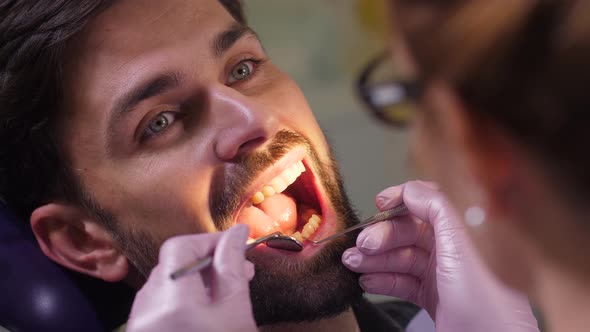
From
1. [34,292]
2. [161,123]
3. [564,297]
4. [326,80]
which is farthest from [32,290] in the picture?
[326,80]

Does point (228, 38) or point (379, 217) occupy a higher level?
point (228, 38)

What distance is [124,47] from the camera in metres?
1.51

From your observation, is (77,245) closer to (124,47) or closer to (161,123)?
(161,123)

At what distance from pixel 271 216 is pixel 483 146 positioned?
92 centimetres

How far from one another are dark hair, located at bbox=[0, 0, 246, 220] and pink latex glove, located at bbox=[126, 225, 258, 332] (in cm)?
45

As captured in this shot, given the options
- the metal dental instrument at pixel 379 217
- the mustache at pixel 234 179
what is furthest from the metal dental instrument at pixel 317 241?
the mustache at pixel 234 179

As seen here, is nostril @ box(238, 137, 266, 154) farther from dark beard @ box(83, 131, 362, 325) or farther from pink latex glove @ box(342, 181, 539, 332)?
pink latex glove @ box(342, 181, 539, 332)

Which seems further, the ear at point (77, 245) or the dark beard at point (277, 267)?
the ear at point (77, 245)

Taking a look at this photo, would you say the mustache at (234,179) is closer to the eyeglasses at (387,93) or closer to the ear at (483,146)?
the eyeglasses at (387,93)

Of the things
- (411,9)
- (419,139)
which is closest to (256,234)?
(419,139)

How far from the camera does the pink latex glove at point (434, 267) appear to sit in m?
1.43

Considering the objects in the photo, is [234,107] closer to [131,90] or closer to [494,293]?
[131,90]

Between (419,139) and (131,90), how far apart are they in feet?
2.75

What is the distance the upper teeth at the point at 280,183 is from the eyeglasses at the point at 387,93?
67 centimetres
